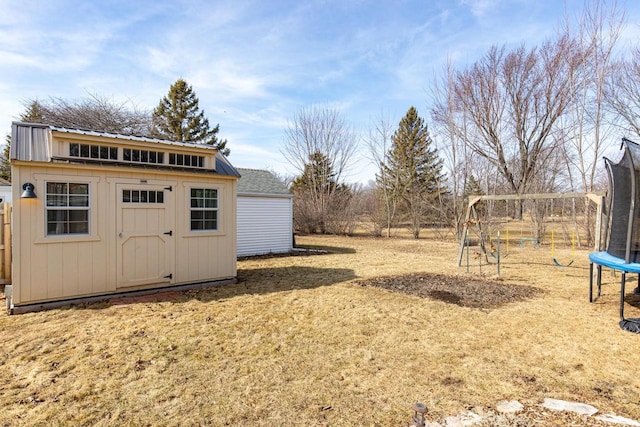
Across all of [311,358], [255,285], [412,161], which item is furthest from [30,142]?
[412,161]

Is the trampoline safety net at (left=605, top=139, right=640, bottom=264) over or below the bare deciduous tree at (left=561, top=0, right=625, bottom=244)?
below

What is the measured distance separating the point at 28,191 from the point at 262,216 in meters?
7.35

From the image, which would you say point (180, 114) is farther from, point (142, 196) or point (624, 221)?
point (624, 221)

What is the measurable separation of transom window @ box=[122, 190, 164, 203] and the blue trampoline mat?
7.12 metres

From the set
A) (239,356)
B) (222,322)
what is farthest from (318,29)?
(239,356)

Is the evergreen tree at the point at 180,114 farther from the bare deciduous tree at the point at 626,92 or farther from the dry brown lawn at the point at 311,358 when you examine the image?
the bare deciduous tree at the point at 626,92

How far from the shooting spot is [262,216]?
11805 mm

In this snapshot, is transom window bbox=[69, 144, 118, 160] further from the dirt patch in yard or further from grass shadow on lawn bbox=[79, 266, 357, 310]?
the dirt patch in yard

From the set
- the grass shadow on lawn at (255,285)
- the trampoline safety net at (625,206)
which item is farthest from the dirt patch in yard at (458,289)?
the trampoline safety net at (625,206)

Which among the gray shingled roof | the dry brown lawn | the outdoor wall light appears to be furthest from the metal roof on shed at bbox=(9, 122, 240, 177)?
the gray shingled roof

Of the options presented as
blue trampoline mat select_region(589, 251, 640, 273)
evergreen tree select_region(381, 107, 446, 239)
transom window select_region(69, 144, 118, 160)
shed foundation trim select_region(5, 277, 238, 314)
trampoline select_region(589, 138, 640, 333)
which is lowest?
shed foundation trim select_region(5, 277, 238, 314)

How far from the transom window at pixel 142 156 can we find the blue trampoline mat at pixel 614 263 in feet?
24.1

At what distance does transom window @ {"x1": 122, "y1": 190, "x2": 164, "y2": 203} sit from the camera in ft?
18.7

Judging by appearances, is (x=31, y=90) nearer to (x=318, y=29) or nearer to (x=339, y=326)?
(x=318, y=29)
